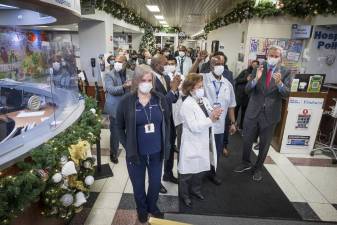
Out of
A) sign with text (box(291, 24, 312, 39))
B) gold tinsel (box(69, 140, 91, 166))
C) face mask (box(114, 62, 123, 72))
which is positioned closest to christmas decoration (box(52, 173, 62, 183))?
gold tinsel (box(69, 140, 91, 166))

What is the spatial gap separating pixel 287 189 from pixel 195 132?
5.67 feet

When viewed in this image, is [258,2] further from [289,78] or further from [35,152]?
[35,152]

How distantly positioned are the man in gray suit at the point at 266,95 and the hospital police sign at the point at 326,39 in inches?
164

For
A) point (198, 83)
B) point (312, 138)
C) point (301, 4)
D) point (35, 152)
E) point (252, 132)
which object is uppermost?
point (301, 4)

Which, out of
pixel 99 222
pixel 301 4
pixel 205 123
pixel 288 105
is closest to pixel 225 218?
pixel 205 123

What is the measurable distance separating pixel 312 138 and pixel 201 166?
9.13 feet

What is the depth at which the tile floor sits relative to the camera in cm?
273

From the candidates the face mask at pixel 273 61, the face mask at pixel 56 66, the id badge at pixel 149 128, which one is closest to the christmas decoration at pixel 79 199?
the id badge at pixel 149 128

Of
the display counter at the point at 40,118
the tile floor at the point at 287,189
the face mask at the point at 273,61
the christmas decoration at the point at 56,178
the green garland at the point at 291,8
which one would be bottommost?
the tile floor at the point at 287,189

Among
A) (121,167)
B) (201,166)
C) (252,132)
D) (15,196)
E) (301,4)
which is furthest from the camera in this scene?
(301,4)

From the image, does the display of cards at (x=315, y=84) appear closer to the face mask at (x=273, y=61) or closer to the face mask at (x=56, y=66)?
the face mask at (x=273, y=61)

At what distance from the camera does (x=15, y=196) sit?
165 cm

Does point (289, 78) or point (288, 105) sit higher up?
point (289, 78)

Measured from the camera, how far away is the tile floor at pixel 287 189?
2.73 metres
